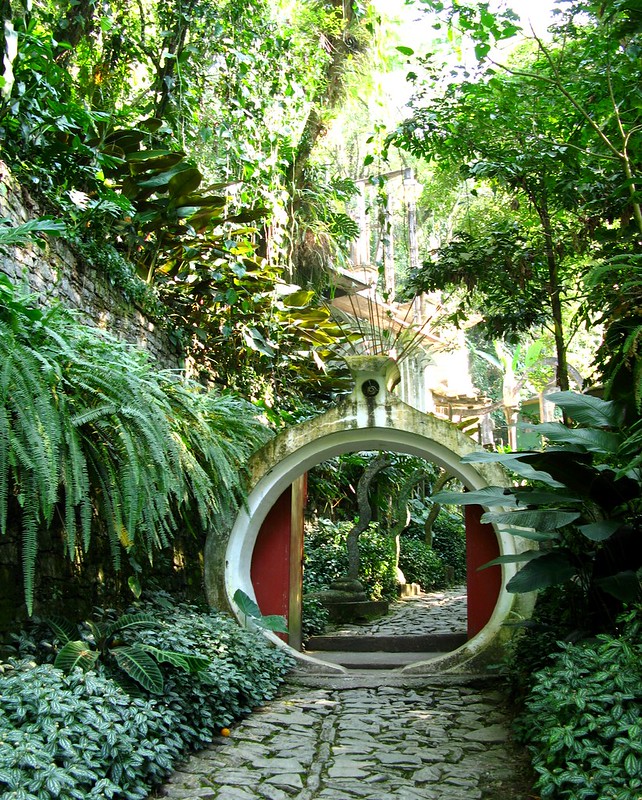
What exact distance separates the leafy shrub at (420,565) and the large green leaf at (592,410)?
924 centimetres

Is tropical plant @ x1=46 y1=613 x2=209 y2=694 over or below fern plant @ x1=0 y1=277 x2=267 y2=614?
below

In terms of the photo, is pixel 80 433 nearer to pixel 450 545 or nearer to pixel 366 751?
pixel 366 751

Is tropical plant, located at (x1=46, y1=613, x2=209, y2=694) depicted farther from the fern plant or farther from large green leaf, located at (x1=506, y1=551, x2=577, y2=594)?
large green leaf, located at (x1=506, y1=551, x2=577, y2=594)

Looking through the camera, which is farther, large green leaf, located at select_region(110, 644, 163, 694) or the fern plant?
large green leaf, located at select_region(110, 644, 163, 694)

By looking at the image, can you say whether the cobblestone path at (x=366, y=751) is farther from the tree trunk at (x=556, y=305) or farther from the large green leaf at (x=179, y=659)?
the tree trunk at (x=556, y=305)

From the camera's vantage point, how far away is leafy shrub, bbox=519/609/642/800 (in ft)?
9.23

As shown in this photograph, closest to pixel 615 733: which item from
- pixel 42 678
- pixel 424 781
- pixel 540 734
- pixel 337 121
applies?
pixel 540 734

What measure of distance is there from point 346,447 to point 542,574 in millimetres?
2438

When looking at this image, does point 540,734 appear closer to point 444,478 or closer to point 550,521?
point 550,521

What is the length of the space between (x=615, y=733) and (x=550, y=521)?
138cm

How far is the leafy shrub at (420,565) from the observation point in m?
13.3

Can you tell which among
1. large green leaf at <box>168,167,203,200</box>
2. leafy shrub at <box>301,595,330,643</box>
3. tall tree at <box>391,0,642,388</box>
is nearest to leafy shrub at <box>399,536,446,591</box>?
leafy shrub at <box>301,595,330,643</box>

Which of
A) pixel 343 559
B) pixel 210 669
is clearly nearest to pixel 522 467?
pixel 210 669

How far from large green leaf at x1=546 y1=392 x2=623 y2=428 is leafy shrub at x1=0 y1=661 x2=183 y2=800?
2746 mm
